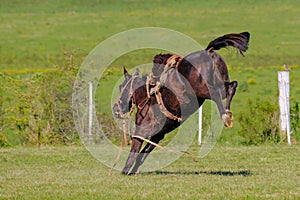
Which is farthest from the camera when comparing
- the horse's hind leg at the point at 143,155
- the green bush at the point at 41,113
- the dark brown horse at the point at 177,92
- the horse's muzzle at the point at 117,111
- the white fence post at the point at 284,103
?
the green bush at the point at 41,113

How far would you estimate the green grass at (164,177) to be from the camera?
10914 millimetres

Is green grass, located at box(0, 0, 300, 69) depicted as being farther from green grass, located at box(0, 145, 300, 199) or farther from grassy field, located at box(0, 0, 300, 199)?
green grass, located at box(0, 145, 300, 199)

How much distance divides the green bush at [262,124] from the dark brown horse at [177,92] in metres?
7.31

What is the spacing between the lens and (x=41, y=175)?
13414 mm

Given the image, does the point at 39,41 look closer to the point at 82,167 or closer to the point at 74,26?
the point at 74,26

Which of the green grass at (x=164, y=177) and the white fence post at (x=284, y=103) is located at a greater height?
the white fence post at (x=284, y=103)

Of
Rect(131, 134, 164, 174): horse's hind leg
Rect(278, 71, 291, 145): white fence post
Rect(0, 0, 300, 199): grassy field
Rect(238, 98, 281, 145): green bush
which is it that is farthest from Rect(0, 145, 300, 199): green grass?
Rect(238, 98, 281, 145): green bush

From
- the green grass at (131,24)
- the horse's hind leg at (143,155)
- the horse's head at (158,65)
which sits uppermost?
the green grass at (131,24)

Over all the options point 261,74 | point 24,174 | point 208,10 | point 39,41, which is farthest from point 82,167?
point 208,10

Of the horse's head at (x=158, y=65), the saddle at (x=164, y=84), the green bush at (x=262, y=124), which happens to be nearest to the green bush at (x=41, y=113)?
the green bush at (x=262, y=124)

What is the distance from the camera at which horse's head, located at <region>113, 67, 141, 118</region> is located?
13055 millimetres

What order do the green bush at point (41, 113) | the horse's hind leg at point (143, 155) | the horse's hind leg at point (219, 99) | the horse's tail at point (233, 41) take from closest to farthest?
the horse's hind leg at point (219, 99)
the horse's tail at point (233, 41)
the horse's hind leg at point (143, 155)
the green bush at point (41, 113)

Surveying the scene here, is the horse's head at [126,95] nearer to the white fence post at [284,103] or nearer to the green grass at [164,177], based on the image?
the green grass at [164,177]

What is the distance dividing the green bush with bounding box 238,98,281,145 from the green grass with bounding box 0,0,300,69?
37257 millimetres
